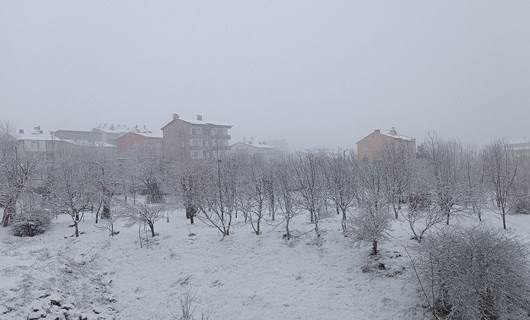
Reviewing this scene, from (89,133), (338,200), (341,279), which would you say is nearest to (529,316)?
(341,279)

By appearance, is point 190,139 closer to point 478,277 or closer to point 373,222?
point 373,222

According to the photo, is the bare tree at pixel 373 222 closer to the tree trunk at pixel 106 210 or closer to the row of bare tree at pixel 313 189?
the row of bare tree at pixel 313 189

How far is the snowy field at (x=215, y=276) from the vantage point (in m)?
13.2

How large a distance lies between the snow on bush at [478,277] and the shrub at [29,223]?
2500 centimetres

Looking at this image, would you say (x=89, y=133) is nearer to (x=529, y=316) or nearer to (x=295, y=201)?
(x=295, y=201)

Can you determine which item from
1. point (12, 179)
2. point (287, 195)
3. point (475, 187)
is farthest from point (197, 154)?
point (475, 187)

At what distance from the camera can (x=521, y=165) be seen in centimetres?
2575

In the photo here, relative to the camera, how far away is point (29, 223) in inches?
910

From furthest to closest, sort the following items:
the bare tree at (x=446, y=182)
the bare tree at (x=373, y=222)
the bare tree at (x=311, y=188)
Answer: the bare tree at (x=311, y=188) → the bare tree at (x=446, y=182) → the bare tree at (x=373, y=222)

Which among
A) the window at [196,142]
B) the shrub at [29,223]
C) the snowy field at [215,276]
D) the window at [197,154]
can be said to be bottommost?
the snowy field at [215,276]

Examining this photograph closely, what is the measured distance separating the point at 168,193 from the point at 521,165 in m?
30.0

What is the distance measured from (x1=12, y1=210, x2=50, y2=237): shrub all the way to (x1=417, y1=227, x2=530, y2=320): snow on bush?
984 inches

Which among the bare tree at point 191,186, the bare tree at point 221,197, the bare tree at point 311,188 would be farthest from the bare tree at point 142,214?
the bare tree at point 311,188

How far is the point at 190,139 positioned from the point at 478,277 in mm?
51585
